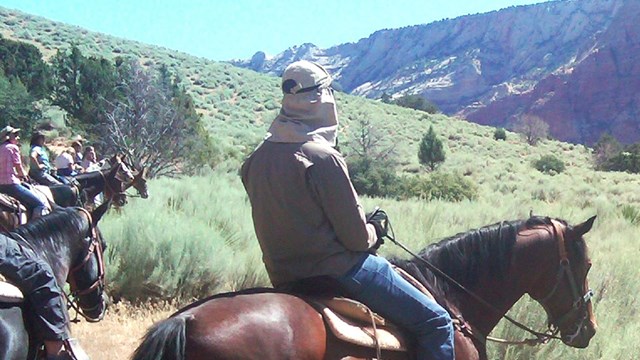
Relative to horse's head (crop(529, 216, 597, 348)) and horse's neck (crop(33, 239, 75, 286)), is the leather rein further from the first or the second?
horse's neck (crop(33, 239, 75, 286))

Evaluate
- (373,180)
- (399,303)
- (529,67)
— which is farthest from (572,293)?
(529,67)

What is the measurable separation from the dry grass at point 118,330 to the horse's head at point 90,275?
1.30 m

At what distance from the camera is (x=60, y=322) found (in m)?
4.32

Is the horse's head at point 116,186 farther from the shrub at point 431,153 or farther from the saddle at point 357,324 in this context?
the shrub at point 431,153

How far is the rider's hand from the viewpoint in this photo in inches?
163

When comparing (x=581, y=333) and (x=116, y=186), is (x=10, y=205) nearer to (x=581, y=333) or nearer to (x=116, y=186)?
(x=116, y=186)

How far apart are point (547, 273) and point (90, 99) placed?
93.3ft

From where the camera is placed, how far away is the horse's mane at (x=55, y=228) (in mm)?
5137

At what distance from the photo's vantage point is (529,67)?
150 m

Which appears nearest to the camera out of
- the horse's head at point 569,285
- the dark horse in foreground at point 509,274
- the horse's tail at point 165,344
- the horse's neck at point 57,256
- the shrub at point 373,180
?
the horse's tail at point 165,344

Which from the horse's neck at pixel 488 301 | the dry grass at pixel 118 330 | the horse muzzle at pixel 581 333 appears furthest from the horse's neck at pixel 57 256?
the horse muzzle at pixel 581 333

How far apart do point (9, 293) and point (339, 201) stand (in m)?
1.98

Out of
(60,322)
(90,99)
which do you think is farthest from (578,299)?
(90,99)

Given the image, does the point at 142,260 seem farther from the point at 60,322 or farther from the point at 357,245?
the point at 357,245
